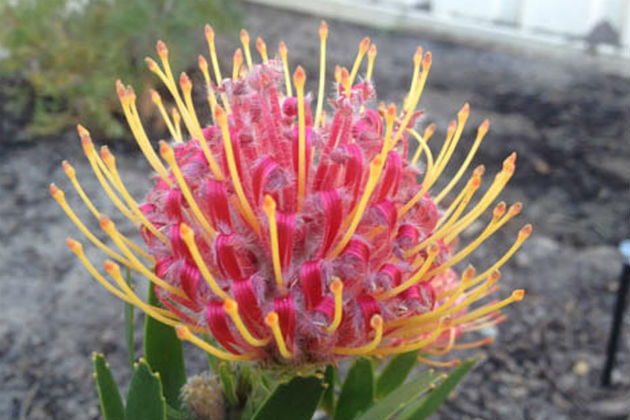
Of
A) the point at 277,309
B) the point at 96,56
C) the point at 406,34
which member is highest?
the point at 406,34

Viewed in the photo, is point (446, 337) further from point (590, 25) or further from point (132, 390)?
point (590, 25)

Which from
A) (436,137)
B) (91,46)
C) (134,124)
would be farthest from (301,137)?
(436,137)

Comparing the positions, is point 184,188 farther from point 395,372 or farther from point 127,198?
point 395,372

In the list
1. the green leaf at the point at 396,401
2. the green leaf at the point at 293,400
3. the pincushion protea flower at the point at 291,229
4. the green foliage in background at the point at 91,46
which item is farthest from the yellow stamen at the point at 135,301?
the green foliage in background at the point at 91,46

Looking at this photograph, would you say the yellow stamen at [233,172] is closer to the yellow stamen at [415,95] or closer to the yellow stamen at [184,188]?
the yellow stamen at [184,188]

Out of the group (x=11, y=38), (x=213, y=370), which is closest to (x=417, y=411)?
(x=213, y=370)

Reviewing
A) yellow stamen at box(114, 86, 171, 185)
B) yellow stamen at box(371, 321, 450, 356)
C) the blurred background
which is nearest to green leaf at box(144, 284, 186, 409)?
yellow stamen at box(114, 86, 171, 185)

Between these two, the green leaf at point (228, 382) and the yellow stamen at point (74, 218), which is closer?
the yellow stamen at point (74, 218)
